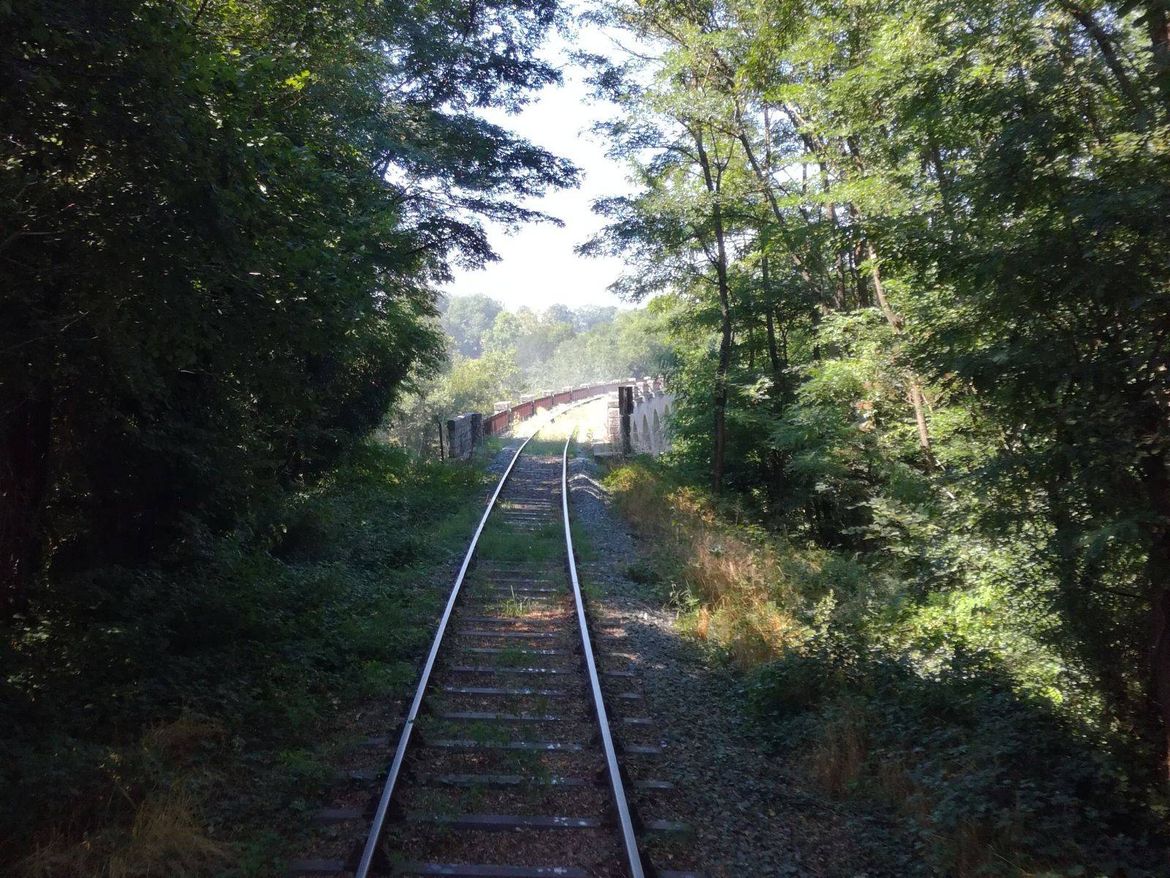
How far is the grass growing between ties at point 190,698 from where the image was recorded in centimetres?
468

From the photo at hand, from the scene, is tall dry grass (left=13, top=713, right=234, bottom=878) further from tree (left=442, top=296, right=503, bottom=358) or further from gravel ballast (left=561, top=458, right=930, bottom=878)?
tree (left=442, top=296, right=503, bottom=358)

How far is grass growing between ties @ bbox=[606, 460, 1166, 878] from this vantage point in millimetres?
4816

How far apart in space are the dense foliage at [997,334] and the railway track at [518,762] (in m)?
1.93

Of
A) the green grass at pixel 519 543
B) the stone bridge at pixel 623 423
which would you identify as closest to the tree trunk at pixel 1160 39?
the green grass at pixel 519 543

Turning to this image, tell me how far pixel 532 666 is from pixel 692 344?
1753cm

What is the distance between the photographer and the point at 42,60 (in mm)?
4629

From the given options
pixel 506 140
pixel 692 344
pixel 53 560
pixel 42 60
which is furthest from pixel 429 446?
pixel 42 60

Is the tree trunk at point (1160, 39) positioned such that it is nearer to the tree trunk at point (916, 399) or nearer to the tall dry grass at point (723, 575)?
the tall dry grass at point (723, 575)

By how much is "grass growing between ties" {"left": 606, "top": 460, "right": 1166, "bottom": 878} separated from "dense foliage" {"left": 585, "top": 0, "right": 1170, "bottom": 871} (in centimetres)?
7

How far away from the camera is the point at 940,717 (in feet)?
21.4

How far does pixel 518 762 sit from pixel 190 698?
2617 mm

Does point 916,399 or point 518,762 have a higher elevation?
point 916,399

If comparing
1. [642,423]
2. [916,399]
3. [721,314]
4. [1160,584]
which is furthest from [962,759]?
[642,423]

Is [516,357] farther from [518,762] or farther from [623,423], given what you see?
[518,762]
